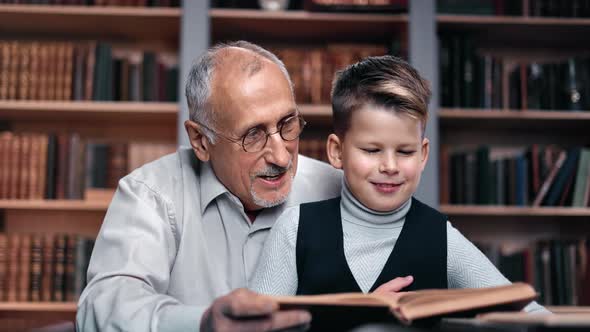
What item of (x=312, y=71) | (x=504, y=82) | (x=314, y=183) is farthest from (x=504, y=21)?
(x=314, y=183)

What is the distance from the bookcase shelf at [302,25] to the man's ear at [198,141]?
1.58m

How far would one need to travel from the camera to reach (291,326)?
759 mm

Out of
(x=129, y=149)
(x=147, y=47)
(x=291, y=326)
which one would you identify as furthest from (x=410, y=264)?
(x=147, y=47)

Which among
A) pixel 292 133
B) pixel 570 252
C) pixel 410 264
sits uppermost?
pixel 292 133

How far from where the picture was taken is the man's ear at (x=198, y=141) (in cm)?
150

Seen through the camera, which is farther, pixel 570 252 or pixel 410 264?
pixel 570 252

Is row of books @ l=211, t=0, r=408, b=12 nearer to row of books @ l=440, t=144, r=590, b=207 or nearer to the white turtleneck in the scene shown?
row of books @ l=440, t=144, r=590, b=207

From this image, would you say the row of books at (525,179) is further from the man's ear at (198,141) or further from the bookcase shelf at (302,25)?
the man's ear at (198,141)

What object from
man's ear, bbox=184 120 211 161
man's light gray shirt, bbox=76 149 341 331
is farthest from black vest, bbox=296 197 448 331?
man's ear, bbox=184 120 211 161

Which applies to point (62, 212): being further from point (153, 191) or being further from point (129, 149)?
point (153, 191)

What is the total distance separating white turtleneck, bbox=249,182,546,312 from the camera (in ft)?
4.00

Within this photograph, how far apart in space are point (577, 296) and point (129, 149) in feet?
7.36

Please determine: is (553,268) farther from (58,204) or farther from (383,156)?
(58,204)

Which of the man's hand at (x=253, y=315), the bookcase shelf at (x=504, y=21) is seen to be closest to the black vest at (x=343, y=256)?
the man's hand at (x=253, y=315)
